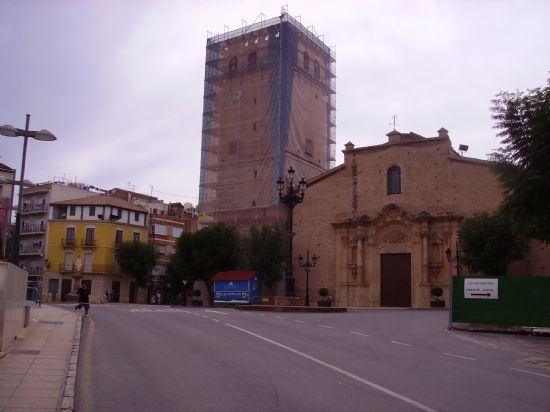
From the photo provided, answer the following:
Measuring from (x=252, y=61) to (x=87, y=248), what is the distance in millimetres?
26030

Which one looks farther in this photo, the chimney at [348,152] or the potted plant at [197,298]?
→ the potted plant at [197,298]

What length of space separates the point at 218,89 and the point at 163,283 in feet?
81.6

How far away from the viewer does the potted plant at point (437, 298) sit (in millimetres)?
42219

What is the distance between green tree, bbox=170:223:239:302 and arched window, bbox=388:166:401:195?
1436 cm

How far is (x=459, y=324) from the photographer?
21.5m

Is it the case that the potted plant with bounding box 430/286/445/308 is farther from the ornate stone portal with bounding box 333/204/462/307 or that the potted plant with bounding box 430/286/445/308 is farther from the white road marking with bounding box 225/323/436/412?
the white road marking with bounding box 225/323/436/412

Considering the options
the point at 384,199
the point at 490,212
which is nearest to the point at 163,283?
the point at 384,199

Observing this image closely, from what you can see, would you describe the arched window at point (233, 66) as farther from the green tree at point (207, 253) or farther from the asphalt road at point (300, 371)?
the asphalt road at point (300, 371)

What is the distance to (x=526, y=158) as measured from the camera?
58.3 feet

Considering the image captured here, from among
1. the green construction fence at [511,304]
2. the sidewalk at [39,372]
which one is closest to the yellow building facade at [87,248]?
the green construction fence at [511,304]

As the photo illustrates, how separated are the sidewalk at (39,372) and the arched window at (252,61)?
44104 millimetres

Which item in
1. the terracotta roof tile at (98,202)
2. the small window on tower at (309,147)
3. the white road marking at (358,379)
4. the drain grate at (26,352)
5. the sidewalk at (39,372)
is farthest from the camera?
the terracotta roof tile at (98,202)

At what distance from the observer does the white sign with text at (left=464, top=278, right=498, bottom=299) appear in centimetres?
2067

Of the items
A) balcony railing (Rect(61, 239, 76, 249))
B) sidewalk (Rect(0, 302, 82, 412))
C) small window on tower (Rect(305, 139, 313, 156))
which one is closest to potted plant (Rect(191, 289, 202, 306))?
balcony railing (Rect(61, 239, 76, 249))
